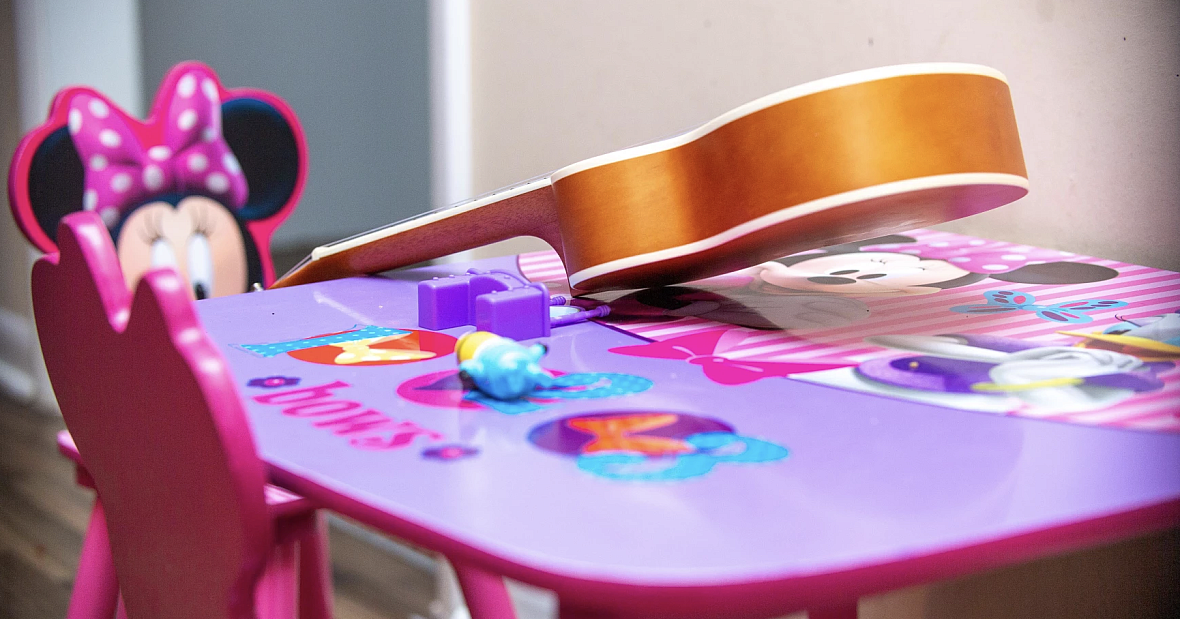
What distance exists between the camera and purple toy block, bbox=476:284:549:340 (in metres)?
0.55

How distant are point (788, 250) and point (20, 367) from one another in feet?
5.19

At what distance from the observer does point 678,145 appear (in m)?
0.57

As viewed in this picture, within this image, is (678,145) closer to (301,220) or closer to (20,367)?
(301,220)

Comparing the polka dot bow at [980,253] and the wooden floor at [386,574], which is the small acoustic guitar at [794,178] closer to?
the polka dot bow at [980,253]

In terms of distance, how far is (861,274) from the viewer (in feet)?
2.28

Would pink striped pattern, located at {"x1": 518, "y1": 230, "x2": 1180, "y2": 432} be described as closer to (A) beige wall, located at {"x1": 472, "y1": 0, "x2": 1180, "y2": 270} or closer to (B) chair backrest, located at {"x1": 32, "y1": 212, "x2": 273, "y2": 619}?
(A) beige wall, located at {"x1": 472, "y1": 0, "x2": 1180, "y2": 270}

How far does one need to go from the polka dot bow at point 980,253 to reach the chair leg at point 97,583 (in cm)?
56

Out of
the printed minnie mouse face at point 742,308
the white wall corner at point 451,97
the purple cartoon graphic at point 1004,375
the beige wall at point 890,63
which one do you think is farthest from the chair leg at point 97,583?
the white wall corner at point 451,97

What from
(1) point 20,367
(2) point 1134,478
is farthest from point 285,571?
(1) point 20,367

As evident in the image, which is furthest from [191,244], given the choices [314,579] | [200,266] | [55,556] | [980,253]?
[980,253]

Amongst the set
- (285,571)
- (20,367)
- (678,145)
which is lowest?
(20,367)

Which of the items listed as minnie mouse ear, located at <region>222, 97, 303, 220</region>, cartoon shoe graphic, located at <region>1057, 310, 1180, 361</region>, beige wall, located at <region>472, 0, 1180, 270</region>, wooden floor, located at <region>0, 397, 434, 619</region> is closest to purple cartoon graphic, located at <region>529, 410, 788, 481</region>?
cartoon shoe graphic, located at <region>1057, 310, 1180, 361</region>

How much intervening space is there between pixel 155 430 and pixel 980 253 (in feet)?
1.91

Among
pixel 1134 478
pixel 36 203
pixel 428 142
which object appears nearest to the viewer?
pixel 1134 478
